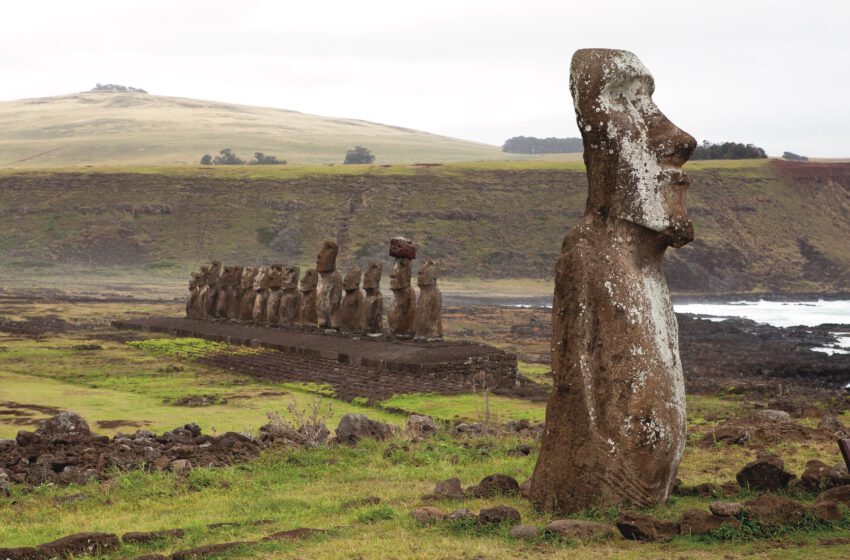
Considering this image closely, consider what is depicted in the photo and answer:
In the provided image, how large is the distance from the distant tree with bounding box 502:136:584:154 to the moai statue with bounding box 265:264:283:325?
16149 centimetres

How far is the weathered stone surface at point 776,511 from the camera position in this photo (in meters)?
7.38

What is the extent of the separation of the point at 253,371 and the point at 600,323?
603 inches

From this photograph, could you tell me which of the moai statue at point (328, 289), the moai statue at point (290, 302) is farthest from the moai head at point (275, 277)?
the moai statue at point (328, 289)

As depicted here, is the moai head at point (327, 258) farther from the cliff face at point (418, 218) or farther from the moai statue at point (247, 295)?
the cliff face at point (418, 218)

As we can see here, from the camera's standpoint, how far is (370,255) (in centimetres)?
7094

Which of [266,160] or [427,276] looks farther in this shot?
[266,160]

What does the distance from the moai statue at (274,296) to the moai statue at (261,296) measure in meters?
0.21

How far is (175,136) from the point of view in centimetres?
13950

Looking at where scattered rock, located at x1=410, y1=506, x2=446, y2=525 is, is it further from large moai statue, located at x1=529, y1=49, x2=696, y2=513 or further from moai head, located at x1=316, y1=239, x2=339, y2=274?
moai head, located at x1=316, y1=239, x2=339, y2=274

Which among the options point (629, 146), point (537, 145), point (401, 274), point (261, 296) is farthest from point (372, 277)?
point (537, 145)

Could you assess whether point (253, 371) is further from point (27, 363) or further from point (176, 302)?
point (176, 302)

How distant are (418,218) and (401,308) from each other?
174 feet

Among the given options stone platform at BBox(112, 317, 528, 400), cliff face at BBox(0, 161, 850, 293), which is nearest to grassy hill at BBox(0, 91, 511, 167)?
cliff face at BBox(0, 161, 850, 293)

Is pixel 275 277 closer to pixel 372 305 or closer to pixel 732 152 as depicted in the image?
pixel 372 305
